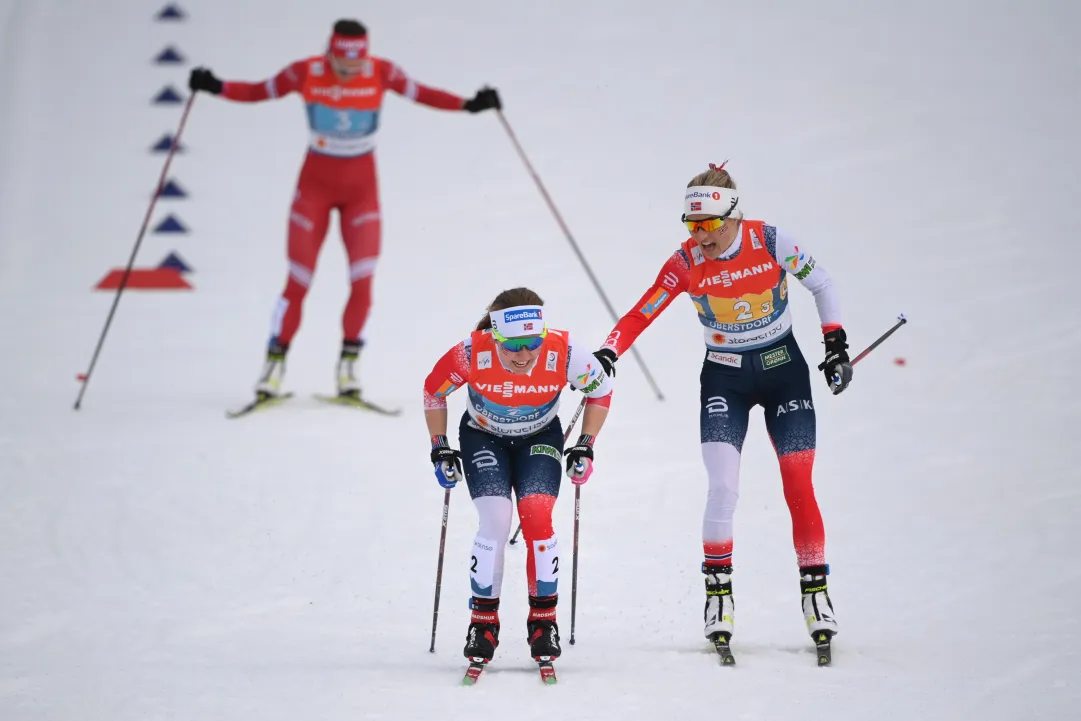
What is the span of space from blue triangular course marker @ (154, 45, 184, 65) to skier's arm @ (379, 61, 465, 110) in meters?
9.34

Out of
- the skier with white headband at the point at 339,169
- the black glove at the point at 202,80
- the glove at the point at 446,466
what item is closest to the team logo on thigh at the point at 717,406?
the glove at the point at 446,466

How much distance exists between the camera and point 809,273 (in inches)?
246

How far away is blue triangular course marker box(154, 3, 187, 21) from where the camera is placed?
19594 mm

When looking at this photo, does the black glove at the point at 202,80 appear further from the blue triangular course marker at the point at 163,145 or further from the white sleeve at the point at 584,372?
the blue triangular course marker at the point at 163,145

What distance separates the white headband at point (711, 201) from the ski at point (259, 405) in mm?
4385

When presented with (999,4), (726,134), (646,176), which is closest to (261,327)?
(646,176)

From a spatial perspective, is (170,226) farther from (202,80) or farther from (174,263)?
(202,80)

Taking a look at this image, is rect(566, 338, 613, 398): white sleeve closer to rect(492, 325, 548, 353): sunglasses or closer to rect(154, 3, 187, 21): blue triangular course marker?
rect(492, 325, 548, 353): sunglasses

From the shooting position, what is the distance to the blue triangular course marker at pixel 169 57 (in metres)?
18.2

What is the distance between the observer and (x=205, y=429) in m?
9.24

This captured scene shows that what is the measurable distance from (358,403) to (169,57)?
10121mm

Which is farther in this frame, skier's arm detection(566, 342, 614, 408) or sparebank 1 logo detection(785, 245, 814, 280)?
sparebank 1 logo detection(785, 245, 814, 280)

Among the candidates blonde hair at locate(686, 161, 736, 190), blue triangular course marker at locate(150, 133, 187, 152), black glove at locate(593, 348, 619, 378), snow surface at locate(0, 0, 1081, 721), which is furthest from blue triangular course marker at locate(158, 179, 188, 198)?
blonde hair at locate(686, 161, 736, 190)

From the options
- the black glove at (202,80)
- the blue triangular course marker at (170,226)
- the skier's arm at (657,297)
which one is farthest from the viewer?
the blue triangular course marker at (170,226)
